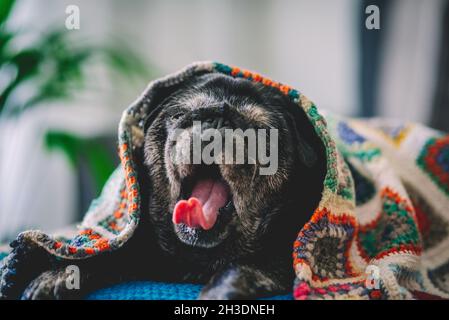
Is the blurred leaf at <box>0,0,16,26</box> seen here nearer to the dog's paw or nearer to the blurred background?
the blurred background

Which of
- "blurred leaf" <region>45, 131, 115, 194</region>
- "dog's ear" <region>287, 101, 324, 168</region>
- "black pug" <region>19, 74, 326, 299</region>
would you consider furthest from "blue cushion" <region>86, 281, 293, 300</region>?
"blurred leaf" <region>45, 131, 115, 194</region>

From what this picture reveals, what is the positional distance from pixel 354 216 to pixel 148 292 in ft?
1.33

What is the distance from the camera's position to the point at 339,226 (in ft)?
2.79

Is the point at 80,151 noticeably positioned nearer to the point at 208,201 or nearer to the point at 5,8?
the point at 5,8

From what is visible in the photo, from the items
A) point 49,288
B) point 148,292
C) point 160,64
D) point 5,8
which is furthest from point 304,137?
point 160,64

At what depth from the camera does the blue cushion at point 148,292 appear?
2.53 feet

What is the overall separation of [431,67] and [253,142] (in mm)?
1419

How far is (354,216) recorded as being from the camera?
901 mm

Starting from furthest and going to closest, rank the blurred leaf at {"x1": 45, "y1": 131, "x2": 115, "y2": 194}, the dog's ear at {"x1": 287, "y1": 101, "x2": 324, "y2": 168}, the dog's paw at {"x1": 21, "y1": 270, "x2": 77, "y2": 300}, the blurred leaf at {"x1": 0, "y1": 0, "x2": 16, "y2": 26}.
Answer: the blurred leaf at {"x1": 45, "y1": 131, "x2": 115, "y2": 194}
the blurred leaf at {"x1": 0, "y1": 0, "x2": 16, "y2": 26}
the dog's ear at {"x1": 287, "y1": 101, "x2": 324, "y2": 168}
the dog's paw at {"x1": 21, "y1": 270, "x2": 77, "y2": 300}

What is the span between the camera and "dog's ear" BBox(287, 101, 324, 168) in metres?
0.90

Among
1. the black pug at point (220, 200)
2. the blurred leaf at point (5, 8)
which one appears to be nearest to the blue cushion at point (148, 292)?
the black pug at point (220, 200)

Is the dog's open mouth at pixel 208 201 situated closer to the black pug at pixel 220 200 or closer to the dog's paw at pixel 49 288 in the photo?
the black pug at pixel 220 200

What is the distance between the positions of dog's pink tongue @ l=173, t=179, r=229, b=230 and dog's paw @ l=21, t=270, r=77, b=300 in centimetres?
20
